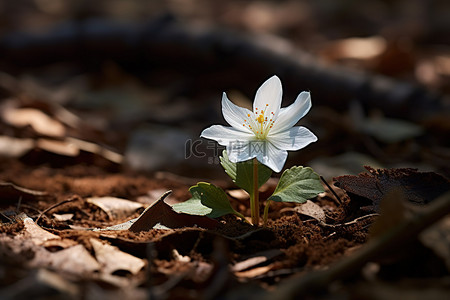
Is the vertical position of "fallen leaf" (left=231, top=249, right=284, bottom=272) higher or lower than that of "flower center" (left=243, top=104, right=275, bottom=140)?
lower

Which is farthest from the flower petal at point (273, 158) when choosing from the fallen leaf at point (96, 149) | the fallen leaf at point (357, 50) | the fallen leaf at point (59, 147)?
the fallen leaf at point (357, 50)

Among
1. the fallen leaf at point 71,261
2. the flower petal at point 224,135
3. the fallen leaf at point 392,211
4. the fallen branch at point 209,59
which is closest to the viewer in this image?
the fallen leaf at point 392,211

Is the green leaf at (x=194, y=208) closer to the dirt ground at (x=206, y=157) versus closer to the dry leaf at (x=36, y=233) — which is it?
the dirt ground at (x=206, y=157)

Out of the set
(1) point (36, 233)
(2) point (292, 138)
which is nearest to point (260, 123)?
(2) point (292, 138)

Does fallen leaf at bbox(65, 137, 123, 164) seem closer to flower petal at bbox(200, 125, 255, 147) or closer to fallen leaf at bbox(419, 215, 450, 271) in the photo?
flower petal at bbox(200, 125, 255, 147)

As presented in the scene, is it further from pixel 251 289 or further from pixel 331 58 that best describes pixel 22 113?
pixel 331 58

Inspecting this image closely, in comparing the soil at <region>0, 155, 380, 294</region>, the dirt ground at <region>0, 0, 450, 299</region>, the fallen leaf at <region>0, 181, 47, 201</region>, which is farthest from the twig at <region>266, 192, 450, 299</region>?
the fallen leaf at <region>0, 181, 47, 201</region>

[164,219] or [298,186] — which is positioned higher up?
[298,186]

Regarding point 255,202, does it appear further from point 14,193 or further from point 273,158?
point 14,193
